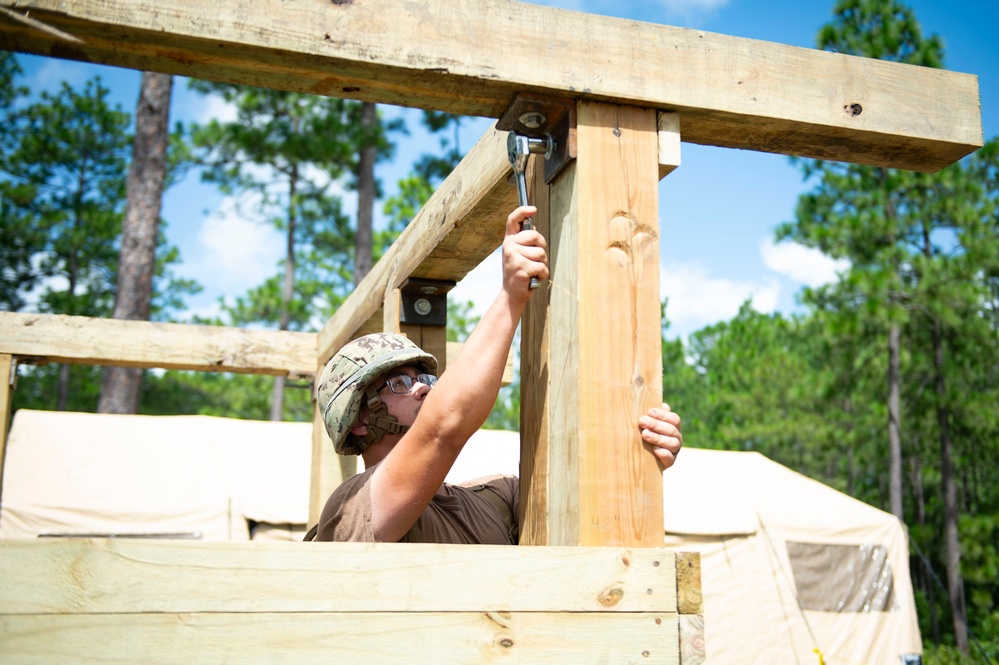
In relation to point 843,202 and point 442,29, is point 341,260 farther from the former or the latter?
point 442,29

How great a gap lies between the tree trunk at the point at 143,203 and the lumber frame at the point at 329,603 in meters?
8.53

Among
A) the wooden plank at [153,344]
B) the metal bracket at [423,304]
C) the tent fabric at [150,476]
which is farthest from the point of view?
the tent fabric at [150,476]

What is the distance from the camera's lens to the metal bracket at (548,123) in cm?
182

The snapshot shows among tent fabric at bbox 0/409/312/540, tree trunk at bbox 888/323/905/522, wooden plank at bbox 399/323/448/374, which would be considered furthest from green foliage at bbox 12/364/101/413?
wooden plank at bbox 399/323/448/374

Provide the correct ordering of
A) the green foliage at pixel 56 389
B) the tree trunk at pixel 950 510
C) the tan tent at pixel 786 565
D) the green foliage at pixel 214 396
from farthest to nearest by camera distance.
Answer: the green foliage at pixel 214 396 → the green foliage at pixel 56 389 → the tree trunk at pixel 950 510 → the tan tent at pixel 786 565

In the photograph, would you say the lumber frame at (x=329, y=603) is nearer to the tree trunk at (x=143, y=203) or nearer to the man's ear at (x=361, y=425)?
the man's ear at (x=361, y=425)

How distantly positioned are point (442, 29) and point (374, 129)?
13602 mm

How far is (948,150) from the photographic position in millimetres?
2033

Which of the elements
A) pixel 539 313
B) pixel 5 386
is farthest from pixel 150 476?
pixel 539 313

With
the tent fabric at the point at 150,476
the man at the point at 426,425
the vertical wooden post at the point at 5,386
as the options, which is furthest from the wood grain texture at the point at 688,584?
the tent fabric at the point at 150,476

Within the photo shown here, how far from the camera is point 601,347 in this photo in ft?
5.64

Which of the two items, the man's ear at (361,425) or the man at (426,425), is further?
the man's ear at (361,425)

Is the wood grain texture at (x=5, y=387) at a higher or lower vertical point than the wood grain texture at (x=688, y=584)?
higher

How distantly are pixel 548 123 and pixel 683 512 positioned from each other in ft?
24.4
